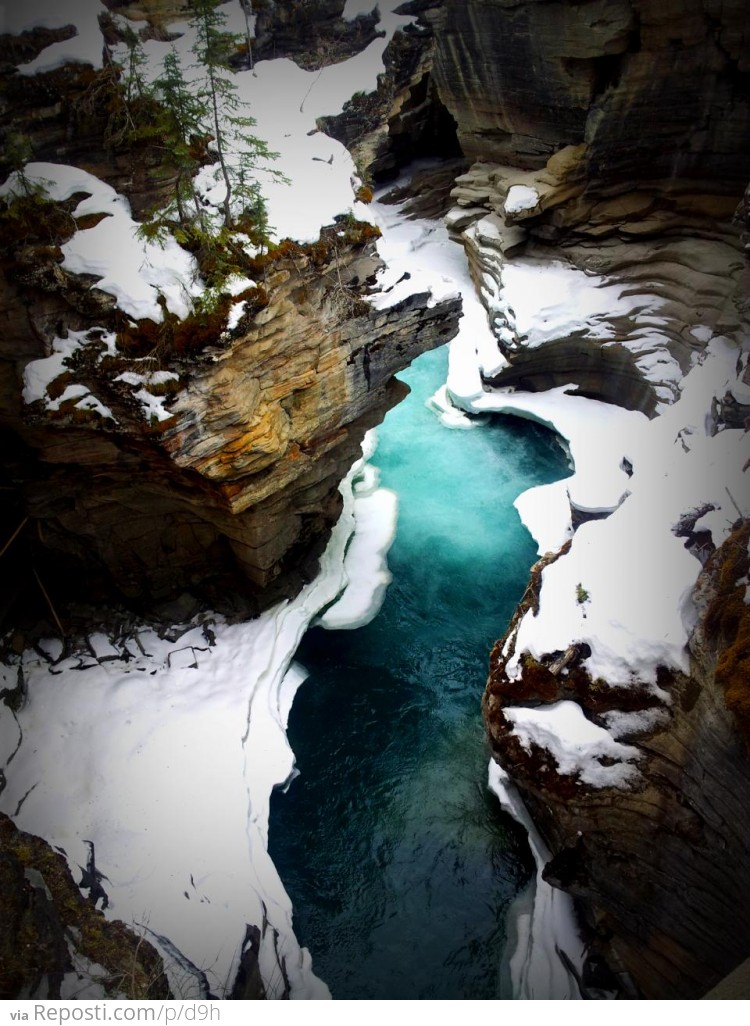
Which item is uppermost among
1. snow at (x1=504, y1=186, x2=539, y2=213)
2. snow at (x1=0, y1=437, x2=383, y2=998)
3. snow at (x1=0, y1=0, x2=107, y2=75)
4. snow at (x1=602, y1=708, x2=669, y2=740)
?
snow at (x1=0, y1=0, x2=107, y2=75)

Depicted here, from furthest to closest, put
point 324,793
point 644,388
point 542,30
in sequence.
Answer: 1. point 644,388
2. point 542,30
3. point 324,793

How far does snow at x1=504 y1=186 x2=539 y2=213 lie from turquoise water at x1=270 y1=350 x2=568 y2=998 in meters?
7.03

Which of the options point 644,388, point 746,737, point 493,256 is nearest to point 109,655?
point 746,737

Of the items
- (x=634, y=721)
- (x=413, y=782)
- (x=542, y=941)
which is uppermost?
(x=634, y=721)

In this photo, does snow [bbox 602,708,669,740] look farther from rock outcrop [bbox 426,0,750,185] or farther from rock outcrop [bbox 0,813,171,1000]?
rock outcrop [bbox 426,0,750,185]

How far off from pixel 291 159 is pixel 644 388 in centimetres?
916

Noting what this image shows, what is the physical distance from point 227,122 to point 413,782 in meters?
9.62

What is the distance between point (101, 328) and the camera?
7750 mm

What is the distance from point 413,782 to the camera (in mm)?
9109

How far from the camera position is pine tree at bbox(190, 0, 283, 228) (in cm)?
694

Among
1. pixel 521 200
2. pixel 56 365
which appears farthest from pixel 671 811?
pixel 521 200

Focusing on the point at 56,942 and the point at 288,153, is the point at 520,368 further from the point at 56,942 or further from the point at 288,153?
the point at 56,942

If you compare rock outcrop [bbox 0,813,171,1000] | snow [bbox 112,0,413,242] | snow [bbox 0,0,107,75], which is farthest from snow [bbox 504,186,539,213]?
rock outcrop [bbox 0,813,171,1000]
